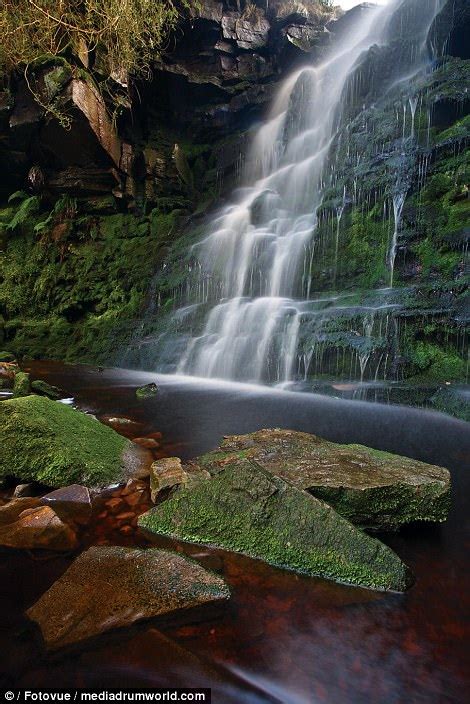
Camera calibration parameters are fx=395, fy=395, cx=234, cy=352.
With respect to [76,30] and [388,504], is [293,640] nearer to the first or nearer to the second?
[388,504]

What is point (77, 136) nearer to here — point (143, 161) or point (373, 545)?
point (143, 161)

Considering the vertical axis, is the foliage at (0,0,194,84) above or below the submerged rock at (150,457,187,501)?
above

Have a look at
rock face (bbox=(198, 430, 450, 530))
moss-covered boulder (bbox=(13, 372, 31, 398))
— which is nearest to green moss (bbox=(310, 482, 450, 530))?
rock face (bbox=(198, 430, 450, 530))

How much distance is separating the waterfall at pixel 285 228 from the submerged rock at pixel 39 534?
5.61 meters

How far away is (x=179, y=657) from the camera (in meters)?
1.41

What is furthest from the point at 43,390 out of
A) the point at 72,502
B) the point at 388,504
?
the point at 388,504

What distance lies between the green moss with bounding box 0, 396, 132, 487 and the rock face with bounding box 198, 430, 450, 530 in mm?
771

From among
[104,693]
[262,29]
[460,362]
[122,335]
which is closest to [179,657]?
[104,693]

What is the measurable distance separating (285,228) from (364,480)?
10441 mm

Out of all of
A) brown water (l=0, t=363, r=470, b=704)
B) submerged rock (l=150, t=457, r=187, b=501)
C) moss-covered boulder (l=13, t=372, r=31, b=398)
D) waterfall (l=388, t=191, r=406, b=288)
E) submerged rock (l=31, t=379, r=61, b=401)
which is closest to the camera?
brown water (l=0, t=363, r=470, b=704)

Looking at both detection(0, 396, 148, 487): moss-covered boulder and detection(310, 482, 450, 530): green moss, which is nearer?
detection(310, 482, 450, 530): green moss

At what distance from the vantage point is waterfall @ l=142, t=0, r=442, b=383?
27.4 ft

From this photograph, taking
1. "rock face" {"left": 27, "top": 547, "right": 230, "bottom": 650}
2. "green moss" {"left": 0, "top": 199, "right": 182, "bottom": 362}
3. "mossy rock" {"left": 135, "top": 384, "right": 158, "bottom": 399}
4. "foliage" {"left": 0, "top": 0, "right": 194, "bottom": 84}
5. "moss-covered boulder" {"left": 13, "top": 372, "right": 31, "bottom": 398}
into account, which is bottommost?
"rock face" {"left": 27, "top": 547, "right": 230, "bottom": 650}

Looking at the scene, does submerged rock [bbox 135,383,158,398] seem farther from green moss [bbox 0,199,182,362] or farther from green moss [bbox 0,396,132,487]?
green moss [bbox 0,199,182,362]
